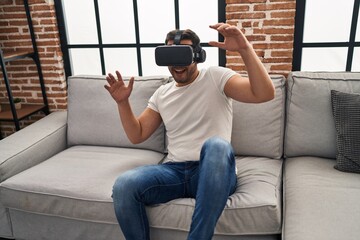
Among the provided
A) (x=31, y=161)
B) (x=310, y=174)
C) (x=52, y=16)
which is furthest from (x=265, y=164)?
(x=52, y=16)

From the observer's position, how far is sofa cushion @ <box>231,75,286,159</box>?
5.91 ft

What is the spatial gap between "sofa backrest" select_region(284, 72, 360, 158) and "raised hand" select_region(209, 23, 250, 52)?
2.09ft

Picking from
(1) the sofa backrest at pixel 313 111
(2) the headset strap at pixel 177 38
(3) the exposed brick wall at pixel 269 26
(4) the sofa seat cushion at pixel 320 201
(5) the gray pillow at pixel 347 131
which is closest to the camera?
(4) the sofa seat cushion at pixel 320 201

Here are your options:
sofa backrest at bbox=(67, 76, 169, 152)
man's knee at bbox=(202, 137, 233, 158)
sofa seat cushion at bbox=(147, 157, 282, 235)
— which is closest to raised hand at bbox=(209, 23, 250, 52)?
man's knee at bbox=(202, 137, 233, 158)

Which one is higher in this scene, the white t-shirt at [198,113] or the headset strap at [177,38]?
the headset strap at [177,38]

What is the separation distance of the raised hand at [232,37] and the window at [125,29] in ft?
3.07

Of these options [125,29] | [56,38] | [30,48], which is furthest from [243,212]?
[30,48]

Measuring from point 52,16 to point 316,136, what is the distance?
1949 millimetres

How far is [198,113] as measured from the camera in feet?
5.06

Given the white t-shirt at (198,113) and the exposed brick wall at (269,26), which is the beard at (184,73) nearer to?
the white t-shirt at (198,113)

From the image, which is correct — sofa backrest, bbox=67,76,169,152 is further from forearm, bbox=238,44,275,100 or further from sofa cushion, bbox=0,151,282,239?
forearm, bbox=238,44,275,100

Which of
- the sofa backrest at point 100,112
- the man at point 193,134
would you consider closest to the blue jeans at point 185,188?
the man at point 193,134

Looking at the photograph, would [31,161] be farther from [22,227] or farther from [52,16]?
[52,16]

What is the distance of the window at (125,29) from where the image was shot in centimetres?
228
